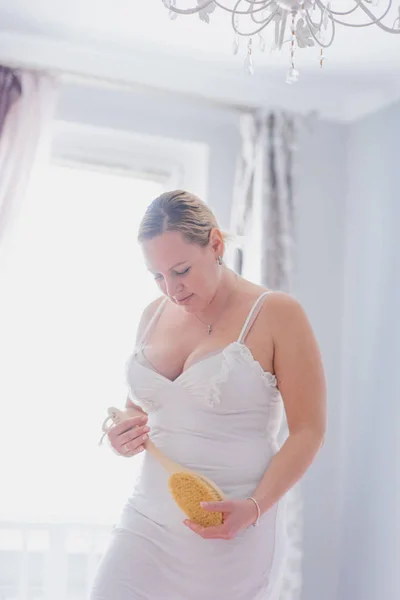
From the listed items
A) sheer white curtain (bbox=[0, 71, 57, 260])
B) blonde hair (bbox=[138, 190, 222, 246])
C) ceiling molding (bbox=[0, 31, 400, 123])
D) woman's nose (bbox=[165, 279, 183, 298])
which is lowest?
woman's nose (bbox=[165, 279, 183, 298])

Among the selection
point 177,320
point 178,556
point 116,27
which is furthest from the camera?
point 116,27

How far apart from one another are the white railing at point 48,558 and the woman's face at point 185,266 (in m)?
1.32

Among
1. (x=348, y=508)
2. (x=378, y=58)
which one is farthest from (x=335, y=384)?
(x=378, y=58)

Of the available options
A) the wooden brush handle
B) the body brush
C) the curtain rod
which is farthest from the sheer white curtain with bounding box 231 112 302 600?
the body brush

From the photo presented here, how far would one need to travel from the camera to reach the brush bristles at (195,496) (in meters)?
1.65

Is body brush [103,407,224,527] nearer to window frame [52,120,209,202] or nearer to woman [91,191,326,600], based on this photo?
woman [91,191,326,600]

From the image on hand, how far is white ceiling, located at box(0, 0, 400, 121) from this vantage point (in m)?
2.38

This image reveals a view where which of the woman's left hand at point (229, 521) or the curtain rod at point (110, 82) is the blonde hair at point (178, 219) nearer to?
the woman's left hand at point (229, 521)

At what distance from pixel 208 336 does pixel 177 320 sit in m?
0.13

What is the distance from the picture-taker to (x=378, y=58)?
258cm

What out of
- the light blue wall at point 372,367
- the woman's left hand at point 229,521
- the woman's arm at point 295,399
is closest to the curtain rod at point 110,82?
the light blue wall at point 372,367

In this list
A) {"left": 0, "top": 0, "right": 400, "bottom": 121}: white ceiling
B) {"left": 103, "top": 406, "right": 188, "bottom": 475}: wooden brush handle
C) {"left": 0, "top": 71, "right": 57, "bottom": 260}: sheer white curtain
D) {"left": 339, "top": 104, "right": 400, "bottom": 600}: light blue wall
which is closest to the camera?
{"left": 103, "top": 406, "right": 188, "bottom": 475}: wooden brush handle

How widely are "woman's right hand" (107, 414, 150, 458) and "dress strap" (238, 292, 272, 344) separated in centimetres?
29

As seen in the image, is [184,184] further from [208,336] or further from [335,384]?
[208,336]
